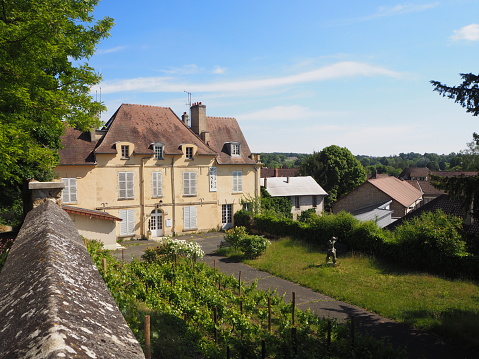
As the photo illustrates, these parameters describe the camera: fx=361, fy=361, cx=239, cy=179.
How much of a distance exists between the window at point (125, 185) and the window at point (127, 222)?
1067 mm

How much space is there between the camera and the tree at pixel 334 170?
163 ft

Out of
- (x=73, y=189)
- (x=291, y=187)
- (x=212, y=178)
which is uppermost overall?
(x=212, y=178)

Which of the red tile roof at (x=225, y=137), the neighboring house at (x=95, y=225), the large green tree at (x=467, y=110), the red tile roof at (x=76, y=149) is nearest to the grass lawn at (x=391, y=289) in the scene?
the large green tree at (x=467, y=110)

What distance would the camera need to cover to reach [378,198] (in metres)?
38.1

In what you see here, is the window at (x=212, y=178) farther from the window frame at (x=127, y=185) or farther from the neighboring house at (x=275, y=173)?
the neighboring house at (x=275, y=173)

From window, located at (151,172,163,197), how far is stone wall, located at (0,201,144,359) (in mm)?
23855

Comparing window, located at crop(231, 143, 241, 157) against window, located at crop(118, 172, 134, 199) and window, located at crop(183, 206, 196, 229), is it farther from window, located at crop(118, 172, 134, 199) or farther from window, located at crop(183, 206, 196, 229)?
window, located at crop(118, 172, 134, 199)

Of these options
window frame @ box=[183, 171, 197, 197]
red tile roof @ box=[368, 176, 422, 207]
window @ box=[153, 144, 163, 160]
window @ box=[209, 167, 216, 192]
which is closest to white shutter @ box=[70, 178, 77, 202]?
window @ box=[153, 144, 163, 160]

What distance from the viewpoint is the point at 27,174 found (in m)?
16.9

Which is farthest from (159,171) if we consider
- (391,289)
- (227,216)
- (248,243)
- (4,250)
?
(391,289)

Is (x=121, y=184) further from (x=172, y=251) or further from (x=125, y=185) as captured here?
(x=172, y=251)

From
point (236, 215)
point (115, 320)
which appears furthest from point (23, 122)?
point (236, 215)

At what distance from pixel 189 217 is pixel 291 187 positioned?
1216 centimetres

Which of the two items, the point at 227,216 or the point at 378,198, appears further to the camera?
the point at 378,198
